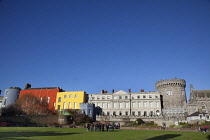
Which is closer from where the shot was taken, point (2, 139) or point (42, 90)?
point (2, 139)

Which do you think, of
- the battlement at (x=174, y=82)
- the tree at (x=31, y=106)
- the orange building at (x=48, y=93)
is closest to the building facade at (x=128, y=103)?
the battlement at (x=174, y=82)

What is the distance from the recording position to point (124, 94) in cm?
6819

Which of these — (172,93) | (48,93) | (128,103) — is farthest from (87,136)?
(48,93)

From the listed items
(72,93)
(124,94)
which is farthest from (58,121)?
(124,94)

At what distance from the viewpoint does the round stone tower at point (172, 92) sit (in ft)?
214

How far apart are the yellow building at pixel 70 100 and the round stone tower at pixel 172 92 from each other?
30.8 meters

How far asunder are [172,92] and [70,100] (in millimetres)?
39129

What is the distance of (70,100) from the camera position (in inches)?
2724

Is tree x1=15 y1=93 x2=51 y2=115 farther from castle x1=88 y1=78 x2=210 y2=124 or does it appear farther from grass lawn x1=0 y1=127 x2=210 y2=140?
grass lawn x1=0 y1=127 x2=210 y2=140

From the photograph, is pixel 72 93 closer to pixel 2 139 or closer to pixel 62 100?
pixel 62 100

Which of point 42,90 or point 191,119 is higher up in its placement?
A: point 42,90

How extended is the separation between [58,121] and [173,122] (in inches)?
1228

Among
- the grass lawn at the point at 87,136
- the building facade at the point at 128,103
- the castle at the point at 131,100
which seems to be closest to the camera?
the grass lawn at the point at 87,136

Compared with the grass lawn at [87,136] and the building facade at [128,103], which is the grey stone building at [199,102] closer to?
the building facade at [128,103]
